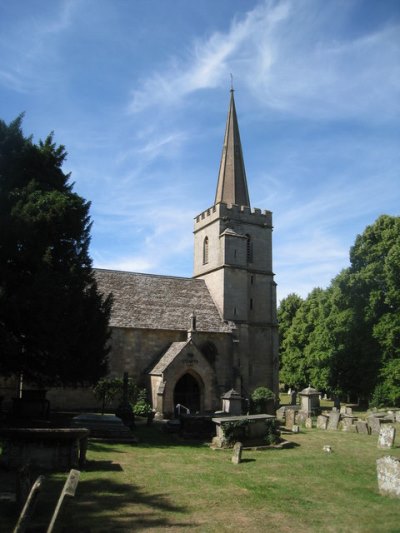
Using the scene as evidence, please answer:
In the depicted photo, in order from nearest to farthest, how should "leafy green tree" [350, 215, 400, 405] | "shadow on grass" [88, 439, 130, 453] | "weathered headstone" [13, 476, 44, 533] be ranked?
"weathered headstone" [13, 476, 44, 533], "shadow on grass" [88, 439, 130, 453], "leafy green tree" [350, 215, 400, 405]

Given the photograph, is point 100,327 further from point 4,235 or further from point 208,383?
point 208,383

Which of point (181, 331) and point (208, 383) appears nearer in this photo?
point (208, 383)

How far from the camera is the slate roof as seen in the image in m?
29.5

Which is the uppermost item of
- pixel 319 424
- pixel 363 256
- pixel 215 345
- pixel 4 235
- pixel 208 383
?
pixel 363 256

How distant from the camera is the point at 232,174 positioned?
36.1m

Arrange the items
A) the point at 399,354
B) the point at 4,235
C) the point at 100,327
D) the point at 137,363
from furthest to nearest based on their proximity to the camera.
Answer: the point at 399,354
the point at 137,363
the point at 100,327
the point at 4,235

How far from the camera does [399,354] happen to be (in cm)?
3044

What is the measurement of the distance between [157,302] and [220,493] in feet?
71.0

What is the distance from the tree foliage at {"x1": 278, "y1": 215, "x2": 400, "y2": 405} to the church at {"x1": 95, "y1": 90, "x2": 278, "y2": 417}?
14.4 ft

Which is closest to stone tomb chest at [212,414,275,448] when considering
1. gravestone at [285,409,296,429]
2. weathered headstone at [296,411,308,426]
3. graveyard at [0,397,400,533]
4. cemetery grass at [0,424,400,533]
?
graveyard at [0,397,400,533]

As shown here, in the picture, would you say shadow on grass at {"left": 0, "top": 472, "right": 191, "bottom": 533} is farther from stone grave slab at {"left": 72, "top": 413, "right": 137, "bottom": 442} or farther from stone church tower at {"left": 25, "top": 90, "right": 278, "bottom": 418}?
stone church tower at {"left": 25, "top": 90, "right": 278, "bottom": 418}

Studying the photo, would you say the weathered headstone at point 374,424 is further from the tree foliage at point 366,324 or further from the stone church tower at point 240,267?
the stone church tower at point 240,267

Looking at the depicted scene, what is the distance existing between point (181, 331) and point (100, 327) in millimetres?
10796

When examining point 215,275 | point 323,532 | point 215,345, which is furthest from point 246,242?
point 323,532
